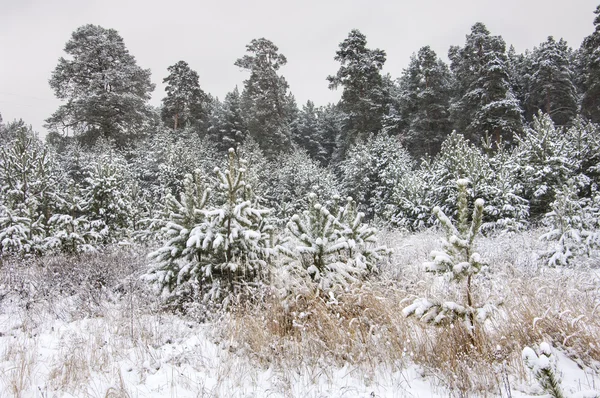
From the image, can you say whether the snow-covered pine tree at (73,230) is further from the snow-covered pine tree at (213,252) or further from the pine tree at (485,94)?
the pine tree at (485,94)

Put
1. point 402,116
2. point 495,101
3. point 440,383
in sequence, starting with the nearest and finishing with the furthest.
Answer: point 440,383 → point 495,101 → point 402,116

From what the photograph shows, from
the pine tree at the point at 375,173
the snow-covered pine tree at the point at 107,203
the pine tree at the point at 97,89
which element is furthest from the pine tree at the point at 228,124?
the snow-covered pine tree at the point at 107,203

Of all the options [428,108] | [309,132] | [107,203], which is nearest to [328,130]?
[309,132]

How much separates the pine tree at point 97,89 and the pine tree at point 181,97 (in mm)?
5004

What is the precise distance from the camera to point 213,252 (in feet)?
18.3

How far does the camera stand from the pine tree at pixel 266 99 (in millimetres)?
32500

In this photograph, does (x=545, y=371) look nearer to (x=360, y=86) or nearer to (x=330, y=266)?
(x=330, y=266)

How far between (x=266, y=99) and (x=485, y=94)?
19.5 meters

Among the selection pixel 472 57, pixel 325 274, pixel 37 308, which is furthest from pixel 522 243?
pixel 472 57

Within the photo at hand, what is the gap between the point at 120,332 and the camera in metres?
4.42

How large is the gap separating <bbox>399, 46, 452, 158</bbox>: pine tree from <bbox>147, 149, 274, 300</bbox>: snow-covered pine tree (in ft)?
89.7

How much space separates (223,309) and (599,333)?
Result: 4375mm

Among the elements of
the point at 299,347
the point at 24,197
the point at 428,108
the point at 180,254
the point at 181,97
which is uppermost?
the point at 181,97

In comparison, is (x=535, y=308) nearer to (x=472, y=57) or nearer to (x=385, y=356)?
(x=385, y=356)
